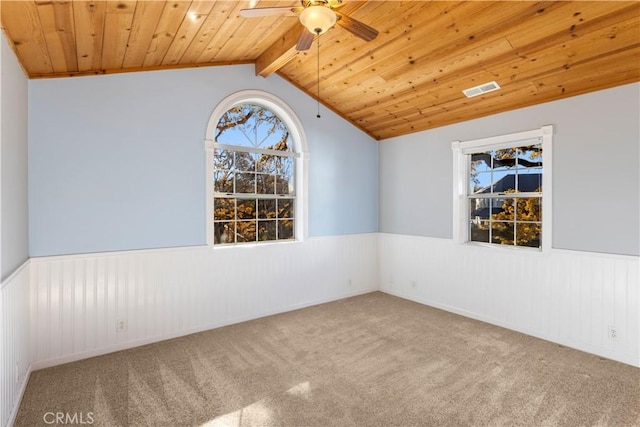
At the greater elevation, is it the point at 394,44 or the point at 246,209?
the point at 394,44

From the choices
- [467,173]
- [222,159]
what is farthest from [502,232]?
[222,159]

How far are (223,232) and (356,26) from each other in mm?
2712

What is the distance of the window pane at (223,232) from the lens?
400 cm

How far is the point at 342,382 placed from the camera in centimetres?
267

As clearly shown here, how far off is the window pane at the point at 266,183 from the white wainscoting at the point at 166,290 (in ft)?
2.36

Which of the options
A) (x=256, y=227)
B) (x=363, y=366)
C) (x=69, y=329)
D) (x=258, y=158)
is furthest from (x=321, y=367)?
(x=258, y=158)

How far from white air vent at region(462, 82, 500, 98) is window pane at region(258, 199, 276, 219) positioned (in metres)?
2.64

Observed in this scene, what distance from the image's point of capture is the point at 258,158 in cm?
433

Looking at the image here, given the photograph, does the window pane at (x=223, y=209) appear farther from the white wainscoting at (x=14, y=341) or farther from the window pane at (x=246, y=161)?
the white wainscoting at (x=14, y=341)

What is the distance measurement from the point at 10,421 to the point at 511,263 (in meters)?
4.56

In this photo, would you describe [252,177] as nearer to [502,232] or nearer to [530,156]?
[502,232]

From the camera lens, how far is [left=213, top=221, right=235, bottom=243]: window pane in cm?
400

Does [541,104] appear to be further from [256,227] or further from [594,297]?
[256,227]

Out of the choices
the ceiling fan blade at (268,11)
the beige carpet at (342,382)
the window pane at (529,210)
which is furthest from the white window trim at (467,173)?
the ceiling fan blade at (268,11)
